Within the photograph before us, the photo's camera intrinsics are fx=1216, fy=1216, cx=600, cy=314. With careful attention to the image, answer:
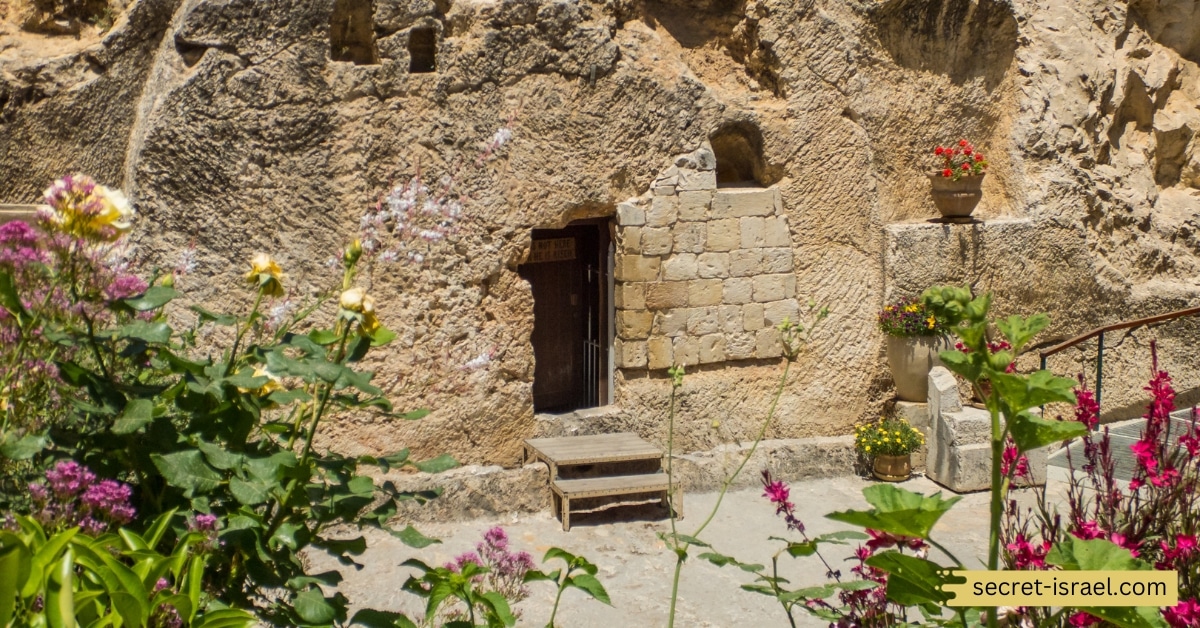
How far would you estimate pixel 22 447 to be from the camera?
2316 mm

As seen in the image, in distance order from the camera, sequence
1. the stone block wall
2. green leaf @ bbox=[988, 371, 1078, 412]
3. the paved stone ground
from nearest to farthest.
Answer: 1. green leaf @ bbox=[988, 371, 1078, 412]
2. the paved stone ground
3. the stone block wall

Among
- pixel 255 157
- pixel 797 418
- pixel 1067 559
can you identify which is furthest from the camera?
pixel 797 418

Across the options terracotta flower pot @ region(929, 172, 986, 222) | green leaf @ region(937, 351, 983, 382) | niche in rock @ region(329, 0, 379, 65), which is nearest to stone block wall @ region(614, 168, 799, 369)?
terracotta flower pot @ region(929, 172, 986, 222)

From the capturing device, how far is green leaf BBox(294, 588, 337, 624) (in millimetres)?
2529

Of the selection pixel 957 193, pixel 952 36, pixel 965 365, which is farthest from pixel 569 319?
pixel 965 365

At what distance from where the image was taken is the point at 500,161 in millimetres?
7750

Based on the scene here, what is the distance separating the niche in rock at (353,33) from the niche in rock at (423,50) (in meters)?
0.25

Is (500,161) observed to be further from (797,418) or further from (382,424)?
(797,418)

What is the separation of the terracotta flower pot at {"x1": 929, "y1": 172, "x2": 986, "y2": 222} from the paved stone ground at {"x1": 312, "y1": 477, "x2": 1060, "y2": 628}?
2049mm

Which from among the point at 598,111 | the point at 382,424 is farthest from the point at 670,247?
the point at 382,424

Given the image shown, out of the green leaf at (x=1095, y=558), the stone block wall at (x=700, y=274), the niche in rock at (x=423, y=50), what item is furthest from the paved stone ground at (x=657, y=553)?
the green leaf at (x=1095, y=558)

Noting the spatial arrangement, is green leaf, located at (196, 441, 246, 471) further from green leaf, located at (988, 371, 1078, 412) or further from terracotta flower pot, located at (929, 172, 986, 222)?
terracotta flower pot, located at (929, 172, 986, 222)

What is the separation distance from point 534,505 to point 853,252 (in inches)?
120

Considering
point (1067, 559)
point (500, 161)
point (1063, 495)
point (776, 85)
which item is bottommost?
point (1063, 495)
